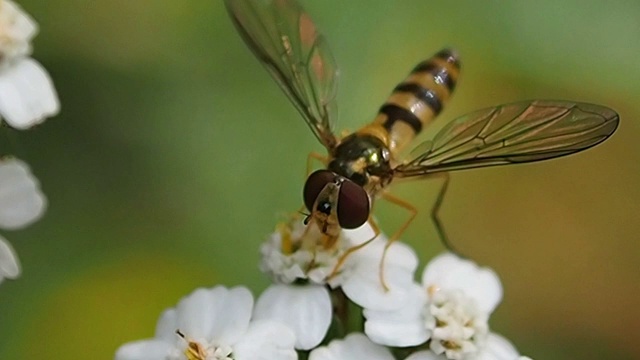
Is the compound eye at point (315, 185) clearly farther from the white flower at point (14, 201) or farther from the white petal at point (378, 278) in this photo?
the white flower at point (14, 201)

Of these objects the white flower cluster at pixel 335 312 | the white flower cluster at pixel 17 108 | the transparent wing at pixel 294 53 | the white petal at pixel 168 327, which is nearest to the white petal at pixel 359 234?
the white flower cluster at pixel 335 312

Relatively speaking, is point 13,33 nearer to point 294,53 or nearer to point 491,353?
point 294,53

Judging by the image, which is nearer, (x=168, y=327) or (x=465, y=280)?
(x=168, y=327)

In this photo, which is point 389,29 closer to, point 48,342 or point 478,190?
point 478,190

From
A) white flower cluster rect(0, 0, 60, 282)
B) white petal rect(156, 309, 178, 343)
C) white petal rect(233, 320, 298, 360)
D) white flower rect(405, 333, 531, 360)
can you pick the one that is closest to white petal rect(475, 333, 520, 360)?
white flower rect(405, 333, 531, 360)

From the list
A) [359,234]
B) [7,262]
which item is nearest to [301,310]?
[359,234]
